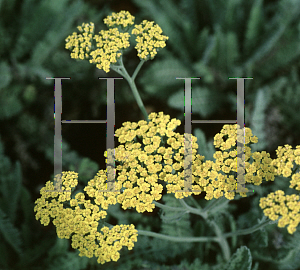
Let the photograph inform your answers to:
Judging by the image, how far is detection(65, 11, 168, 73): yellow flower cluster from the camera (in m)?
1.64

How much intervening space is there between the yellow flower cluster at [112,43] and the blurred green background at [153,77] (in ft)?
4.29

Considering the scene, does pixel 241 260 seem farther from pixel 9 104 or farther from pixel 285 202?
pixel 9 104

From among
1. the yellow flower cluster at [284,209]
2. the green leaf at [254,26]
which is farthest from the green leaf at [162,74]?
the yellow flower cluster at [284,209]

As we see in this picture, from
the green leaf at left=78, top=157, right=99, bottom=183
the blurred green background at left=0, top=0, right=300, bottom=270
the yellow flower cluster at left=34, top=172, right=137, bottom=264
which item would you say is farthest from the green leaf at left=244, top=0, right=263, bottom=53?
the yellow flower cluster at left=34, top=172, right=137, bottom=264

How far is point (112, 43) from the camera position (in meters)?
1.65

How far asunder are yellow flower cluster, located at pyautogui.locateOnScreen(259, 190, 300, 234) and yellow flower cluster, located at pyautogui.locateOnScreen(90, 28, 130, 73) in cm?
111

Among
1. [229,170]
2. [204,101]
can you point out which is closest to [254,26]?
[204,101]

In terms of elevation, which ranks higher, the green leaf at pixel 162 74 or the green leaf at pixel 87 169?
the green leaf at pixel 162 74

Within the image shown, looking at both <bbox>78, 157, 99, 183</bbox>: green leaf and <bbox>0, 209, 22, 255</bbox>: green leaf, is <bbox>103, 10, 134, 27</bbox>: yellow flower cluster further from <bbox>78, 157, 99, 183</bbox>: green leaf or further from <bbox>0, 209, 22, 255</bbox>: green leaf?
<bbox>0, 209, 22, 255</bbox>: green leaf

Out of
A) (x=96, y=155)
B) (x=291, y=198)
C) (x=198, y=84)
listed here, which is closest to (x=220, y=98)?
(x=198, y=84)

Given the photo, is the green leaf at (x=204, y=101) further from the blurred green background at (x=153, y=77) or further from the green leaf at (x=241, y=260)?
the green leaf at (x=241, y=260)

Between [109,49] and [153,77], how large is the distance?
163 centimetres

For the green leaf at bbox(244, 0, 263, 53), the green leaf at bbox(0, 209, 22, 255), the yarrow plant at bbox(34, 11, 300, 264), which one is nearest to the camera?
the yarrow plant at bbox(34, 11, 300, 264)

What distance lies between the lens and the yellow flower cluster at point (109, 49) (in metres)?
1.62
